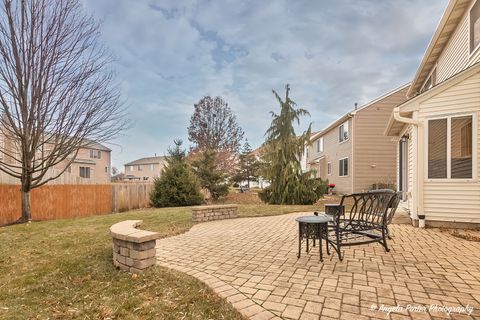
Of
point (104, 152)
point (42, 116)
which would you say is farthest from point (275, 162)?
point (104, 152)

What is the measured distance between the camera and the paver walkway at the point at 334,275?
2.72 meters

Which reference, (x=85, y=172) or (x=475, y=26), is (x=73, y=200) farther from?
(x=85, y=172)

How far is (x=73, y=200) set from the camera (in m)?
11.4

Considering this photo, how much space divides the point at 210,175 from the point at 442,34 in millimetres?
12438

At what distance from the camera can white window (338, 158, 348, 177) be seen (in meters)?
19.4

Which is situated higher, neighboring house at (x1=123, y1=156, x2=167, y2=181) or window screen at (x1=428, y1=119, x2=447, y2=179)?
window screen at (x1=428, y1=119, x2=447, y2=179)

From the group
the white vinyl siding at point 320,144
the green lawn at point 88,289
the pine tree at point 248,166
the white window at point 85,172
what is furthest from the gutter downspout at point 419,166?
the white window at point 85,172

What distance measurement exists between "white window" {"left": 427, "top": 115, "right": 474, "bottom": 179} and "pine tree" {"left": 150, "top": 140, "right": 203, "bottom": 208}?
10.2 metres

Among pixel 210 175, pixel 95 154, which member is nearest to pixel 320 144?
pixel 210 175

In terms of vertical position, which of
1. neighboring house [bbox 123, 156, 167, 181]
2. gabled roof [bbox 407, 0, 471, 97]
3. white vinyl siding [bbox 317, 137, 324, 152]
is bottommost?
neighboring house [bbox 123, 156, 167, 181]

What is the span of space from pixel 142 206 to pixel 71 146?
5.67 m

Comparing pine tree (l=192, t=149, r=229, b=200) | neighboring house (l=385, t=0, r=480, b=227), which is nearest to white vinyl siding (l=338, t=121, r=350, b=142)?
pine tree (l=192, t=149, r=229, b=200)

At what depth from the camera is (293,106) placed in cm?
1395

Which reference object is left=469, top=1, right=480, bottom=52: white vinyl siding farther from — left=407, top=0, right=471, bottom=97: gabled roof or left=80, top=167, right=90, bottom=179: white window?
left=80, top=167, right=90, bottom=179: white window
